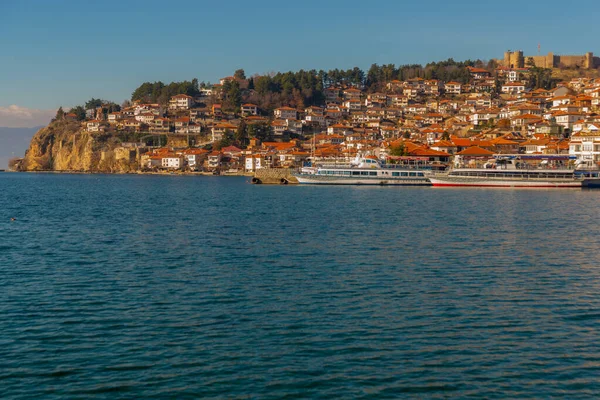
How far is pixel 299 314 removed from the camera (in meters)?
15.0

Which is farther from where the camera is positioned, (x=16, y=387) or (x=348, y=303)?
(x=348, y=303)

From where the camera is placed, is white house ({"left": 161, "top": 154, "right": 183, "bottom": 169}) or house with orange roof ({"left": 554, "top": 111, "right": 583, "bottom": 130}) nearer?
house with orange roof ({"left": 554, "top": 111, "right": 583, "bottom": 130})

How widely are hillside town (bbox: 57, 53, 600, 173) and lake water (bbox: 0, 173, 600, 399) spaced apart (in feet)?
221

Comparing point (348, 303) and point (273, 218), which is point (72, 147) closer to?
point (273, 218)

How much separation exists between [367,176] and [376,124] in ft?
235

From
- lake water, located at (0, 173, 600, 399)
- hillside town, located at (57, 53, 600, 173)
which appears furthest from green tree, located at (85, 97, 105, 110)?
lake water, located at (0, 173, 600, 399)

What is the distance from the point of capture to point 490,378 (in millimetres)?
11102

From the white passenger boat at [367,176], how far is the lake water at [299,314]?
163 ft

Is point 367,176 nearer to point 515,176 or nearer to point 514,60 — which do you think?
point 515,176

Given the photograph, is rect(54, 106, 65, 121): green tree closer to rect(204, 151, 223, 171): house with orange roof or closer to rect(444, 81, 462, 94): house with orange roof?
rect(204, 151, 223, 171): house with orange roof

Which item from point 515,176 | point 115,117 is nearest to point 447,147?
point 515,176

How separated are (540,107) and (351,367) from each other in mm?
131922

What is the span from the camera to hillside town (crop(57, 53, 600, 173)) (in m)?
103

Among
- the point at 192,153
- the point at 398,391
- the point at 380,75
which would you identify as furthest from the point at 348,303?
the point at 380,75
